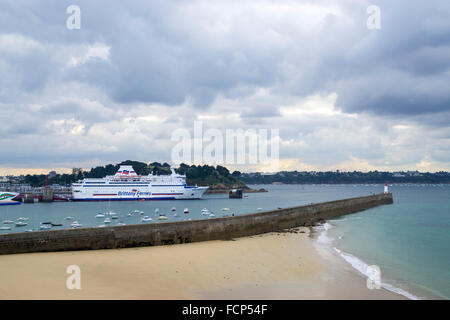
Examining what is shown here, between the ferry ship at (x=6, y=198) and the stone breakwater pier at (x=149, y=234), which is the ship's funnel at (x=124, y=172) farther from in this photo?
the stone breakwater pier at (x=149, y=234)

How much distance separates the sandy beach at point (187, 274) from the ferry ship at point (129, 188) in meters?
68.5

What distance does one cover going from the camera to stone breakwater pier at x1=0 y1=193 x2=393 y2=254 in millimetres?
19125

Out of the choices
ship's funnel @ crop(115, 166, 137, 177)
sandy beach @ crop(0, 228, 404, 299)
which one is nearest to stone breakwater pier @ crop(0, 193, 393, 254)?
sandy beach @ crop(0, 228, 404, 299)

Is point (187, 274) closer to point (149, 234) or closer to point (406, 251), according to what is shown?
point (149, 234)

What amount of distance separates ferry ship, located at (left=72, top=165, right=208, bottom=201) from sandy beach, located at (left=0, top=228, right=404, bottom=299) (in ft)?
225

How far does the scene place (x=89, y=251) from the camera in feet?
66.4

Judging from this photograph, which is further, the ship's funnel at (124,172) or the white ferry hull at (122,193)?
the ship's funnel at (124,172)

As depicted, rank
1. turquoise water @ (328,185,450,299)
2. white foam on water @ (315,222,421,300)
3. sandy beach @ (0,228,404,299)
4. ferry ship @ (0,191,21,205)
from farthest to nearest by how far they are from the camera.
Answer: ferry ship @ (0,191,21,205), turquoise water @ (328,185,450,299), white foam on water @ (315,222,421,300), sandy beach @ (0,228,404,299)

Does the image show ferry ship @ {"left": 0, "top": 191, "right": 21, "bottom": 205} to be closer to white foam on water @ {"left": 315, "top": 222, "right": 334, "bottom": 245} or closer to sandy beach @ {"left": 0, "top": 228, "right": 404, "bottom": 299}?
sandy beach @ {"left": 0, "top": 228, "right": 404, "bottom": 299}

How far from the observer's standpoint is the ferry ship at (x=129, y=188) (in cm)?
8762

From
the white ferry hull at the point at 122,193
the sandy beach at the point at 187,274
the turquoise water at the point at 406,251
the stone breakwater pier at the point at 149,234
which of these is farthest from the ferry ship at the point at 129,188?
the sandy beach at the point at 187,274
